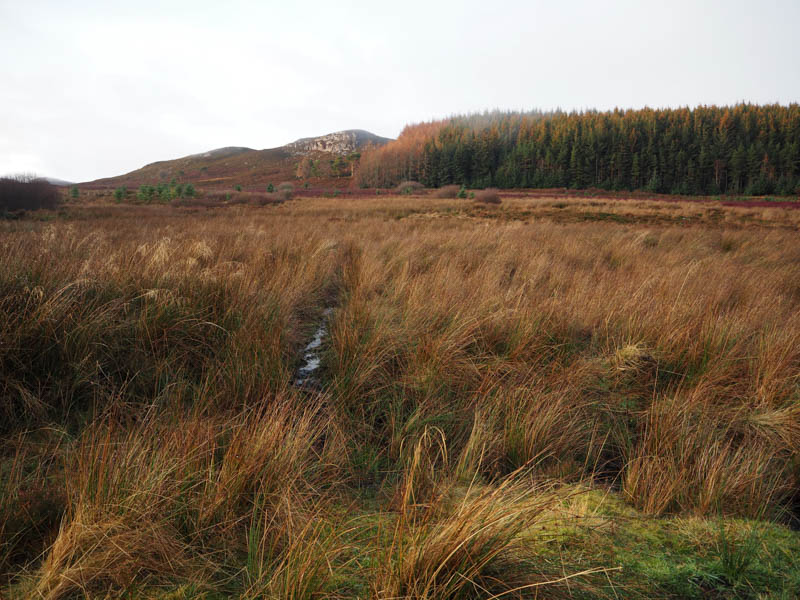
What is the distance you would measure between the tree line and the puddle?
71.3 meters

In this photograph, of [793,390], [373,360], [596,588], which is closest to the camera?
[596,588]

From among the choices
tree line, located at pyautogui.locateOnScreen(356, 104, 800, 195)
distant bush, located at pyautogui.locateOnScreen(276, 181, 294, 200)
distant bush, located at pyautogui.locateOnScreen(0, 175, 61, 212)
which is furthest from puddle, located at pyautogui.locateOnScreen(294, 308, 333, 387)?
tree line, located at pyautogui.locateOnScreen(356, 104, 800, 195)

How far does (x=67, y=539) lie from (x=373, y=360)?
1.57 metres

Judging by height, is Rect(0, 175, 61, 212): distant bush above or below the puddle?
above

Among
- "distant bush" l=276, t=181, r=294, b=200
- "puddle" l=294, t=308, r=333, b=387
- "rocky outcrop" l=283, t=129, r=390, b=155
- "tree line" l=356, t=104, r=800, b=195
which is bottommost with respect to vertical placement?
"puddle" l=294, t=308, r=333, b=387

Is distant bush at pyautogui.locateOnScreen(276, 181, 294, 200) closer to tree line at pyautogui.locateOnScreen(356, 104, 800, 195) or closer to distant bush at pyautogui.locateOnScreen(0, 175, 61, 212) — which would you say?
distant bush at pyautogui.locateOnScreen(0, 175, 61, 212)

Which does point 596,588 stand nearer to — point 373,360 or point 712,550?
point 712,550

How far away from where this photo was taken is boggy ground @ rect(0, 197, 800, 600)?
105 centimetres

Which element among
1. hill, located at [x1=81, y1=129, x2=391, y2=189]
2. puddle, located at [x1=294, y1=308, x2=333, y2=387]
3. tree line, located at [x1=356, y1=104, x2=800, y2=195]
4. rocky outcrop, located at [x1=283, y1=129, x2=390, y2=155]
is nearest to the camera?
puddle, located at [x1=294, y1=308, x2=333, y2=387]

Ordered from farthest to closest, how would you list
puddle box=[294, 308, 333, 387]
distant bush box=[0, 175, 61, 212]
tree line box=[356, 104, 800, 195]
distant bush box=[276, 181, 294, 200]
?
tree line box=[356, 104, 800, 195] < distant bush box=[276, 181, 294, 200] < distant bush box=[0, 175, 61, 212] < puddle box=[294, 308, 333, 387]

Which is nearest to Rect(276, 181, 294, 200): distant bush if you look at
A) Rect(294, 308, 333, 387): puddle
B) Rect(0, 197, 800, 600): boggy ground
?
Rect(294, 308, 333, 387): puddle

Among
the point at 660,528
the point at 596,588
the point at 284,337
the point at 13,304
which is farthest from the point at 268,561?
the point at 13,304

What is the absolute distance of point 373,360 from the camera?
2406mm

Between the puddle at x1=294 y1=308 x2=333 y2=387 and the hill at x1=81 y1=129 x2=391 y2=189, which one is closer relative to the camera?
the puddle at x1=294 y1=308 x2=333 y2=387
